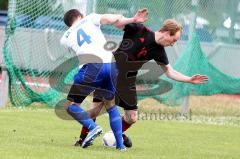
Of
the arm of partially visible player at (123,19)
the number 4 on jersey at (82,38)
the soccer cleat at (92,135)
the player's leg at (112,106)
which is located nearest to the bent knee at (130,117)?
the player's leg at (112,106)

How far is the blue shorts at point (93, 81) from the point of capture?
32.2ft

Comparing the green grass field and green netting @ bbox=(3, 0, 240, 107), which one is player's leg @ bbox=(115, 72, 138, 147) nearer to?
the green grass field

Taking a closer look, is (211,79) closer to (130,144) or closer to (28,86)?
(28,86)

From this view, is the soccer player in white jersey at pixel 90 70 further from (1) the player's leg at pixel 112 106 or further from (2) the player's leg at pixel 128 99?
(2) the player's leg at pixel 128 99

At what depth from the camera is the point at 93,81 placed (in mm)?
9797

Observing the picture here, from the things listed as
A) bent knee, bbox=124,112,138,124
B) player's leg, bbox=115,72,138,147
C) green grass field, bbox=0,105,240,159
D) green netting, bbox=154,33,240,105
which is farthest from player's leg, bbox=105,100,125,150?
green netting, bbox=154,33,240,105

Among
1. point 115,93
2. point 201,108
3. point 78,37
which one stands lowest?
point 201,108

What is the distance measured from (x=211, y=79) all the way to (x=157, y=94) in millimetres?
1212

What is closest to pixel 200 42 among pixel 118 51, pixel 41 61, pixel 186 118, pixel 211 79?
pixel 211 79

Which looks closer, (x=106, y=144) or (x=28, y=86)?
(x=106, y=144)

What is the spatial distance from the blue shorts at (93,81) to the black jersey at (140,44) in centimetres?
30

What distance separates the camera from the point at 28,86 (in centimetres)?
1542

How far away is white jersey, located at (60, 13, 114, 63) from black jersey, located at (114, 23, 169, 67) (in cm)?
27

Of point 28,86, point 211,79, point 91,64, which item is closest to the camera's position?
point 91,64
